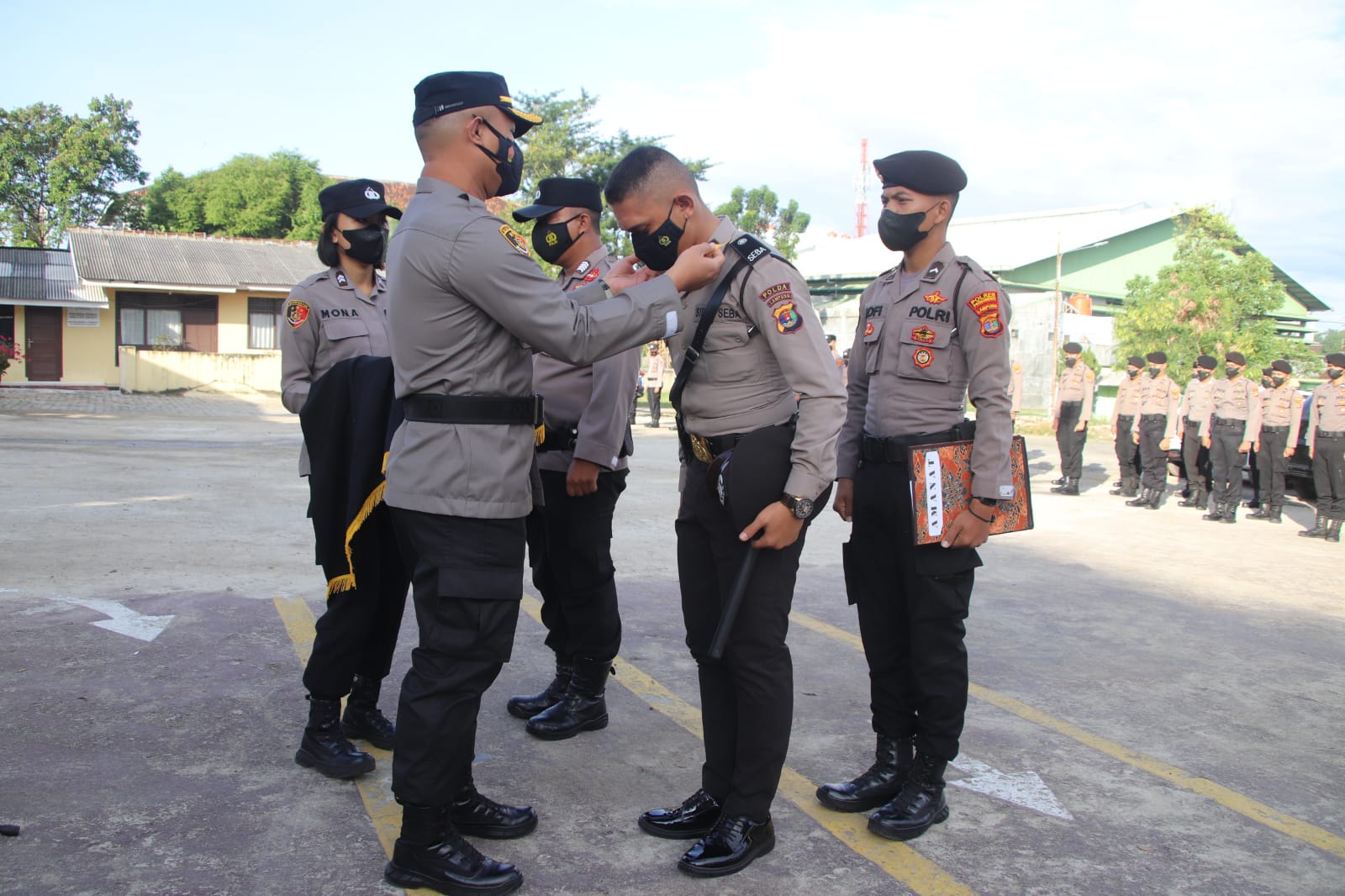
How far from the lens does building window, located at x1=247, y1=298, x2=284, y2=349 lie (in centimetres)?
2933

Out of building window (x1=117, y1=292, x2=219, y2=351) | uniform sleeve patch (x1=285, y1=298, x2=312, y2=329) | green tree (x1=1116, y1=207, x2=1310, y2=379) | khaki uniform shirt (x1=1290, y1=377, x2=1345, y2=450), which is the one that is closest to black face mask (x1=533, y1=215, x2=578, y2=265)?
uniform sleeve patch (x1=285, y1=298, x2=312, y2=329)

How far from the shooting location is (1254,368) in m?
20.0

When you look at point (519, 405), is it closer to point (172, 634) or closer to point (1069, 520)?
point (172, 634)

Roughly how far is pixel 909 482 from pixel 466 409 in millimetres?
1442

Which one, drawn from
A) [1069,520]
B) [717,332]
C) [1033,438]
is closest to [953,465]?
[717,332]

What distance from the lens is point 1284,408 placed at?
36.2 feet

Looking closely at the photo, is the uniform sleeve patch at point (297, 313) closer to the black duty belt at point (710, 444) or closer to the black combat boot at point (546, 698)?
the black combat boot at point (546, 698)

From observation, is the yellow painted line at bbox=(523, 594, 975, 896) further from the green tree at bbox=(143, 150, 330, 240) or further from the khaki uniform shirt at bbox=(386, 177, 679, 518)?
the green tree at bbox=(143, 150, 330, 240)

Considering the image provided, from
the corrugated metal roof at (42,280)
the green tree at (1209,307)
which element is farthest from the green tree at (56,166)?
the green tree at (1209,307)

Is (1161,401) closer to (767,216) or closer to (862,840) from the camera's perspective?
(862,840)

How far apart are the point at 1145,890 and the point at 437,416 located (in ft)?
7.67

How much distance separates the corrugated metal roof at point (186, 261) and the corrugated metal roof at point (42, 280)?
0.78m

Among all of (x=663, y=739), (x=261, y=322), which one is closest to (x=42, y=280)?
(x=261, y=322)

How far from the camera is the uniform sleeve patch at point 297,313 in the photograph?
4168 millimetres
